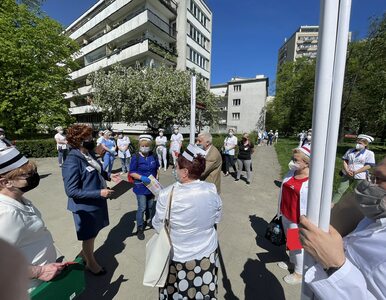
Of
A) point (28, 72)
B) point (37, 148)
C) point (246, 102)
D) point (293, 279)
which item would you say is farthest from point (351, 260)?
point (246, 102)

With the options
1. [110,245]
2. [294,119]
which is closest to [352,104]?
[294,119]

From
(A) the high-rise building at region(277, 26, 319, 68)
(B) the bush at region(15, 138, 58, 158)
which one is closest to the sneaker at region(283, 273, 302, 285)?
(B) the bush at region(15, 138, 58, 158)

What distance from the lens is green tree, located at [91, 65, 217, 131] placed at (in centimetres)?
1537

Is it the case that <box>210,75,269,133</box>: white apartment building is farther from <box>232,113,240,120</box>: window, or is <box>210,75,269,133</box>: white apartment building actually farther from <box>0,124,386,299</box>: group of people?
<box>0,124,386,299</box>: group of people

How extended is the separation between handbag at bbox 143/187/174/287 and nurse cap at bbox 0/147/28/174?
4.29 ft

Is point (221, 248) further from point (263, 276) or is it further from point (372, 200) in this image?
point (372, 200)

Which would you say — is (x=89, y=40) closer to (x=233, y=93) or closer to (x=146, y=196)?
(x=233, y=93)

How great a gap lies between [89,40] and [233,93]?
1144 inches

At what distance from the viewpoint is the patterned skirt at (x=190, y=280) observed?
2.11 m

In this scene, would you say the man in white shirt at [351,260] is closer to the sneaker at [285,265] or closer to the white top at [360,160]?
the sneaker at [285,265]

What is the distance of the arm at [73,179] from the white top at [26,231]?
0.69 meters

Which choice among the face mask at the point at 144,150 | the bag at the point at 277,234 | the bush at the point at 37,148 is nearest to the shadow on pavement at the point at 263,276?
the bag at the point at 277,234

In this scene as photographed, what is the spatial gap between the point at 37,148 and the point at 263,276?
15.1 meters

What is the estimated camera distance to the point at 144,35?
21.4 m
